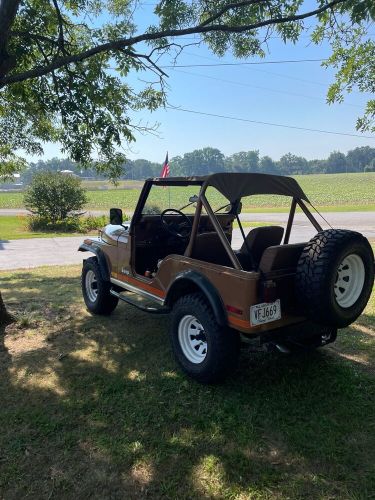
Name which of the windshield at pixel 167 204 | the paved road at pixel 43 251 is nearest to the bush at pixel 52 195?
the windshield at pixel 167 204

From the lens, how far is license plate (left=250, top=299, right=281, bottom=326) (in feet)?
9.20

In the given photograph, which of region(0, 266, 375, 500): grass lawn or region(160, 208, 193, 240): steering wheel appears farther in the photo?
region(160, 208, 193, 240): steering wheel

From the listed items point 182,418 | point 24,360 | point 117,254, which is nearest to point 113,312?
point 117,254

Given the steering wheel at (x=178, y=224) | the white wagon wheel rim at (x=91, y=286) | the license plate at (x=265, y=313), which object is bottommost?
the white wagon wheel rim at (x=91, y=286)

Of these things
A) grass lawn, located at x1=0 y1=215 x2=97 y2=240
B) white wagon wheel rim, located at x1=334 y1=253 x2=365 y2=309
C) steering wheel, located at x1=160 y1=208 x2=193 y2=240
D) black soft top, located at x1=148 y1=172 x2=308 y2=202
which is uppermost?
black soft top, located at x1=148 y1=172 x2=308 y2=202

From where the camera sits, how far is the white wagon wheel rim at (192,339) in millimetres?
3426

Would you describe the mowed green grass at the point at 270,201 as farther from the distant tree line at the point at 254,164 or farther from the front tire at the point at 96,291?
the distant tree line at the point at 254,164

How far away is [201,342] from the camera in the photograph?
3.45 meters

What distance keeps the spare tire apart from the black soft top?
0.82 m

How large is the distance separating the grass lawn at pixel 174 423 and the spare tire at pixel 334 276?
0.76m

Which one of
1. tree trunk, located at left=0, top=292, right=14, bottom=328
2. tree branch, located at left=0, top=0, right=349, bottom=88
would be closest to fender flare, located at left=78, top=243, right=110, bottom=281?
tree trunk, located at left=0, top=292, right=14, bottom=328

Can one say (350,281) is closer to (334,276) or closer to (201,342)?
(334,276)

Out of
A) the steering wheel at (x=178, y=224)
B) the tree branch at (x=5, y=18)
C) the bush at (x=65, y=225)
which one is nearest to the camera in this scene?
the tree branch at (x=5, y=18)

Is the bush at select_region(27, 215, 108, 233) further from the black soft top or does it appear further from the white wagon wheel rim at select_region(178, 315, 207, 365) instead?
the white wagon wheel rim at select_region(178, 315, 207, 365)
